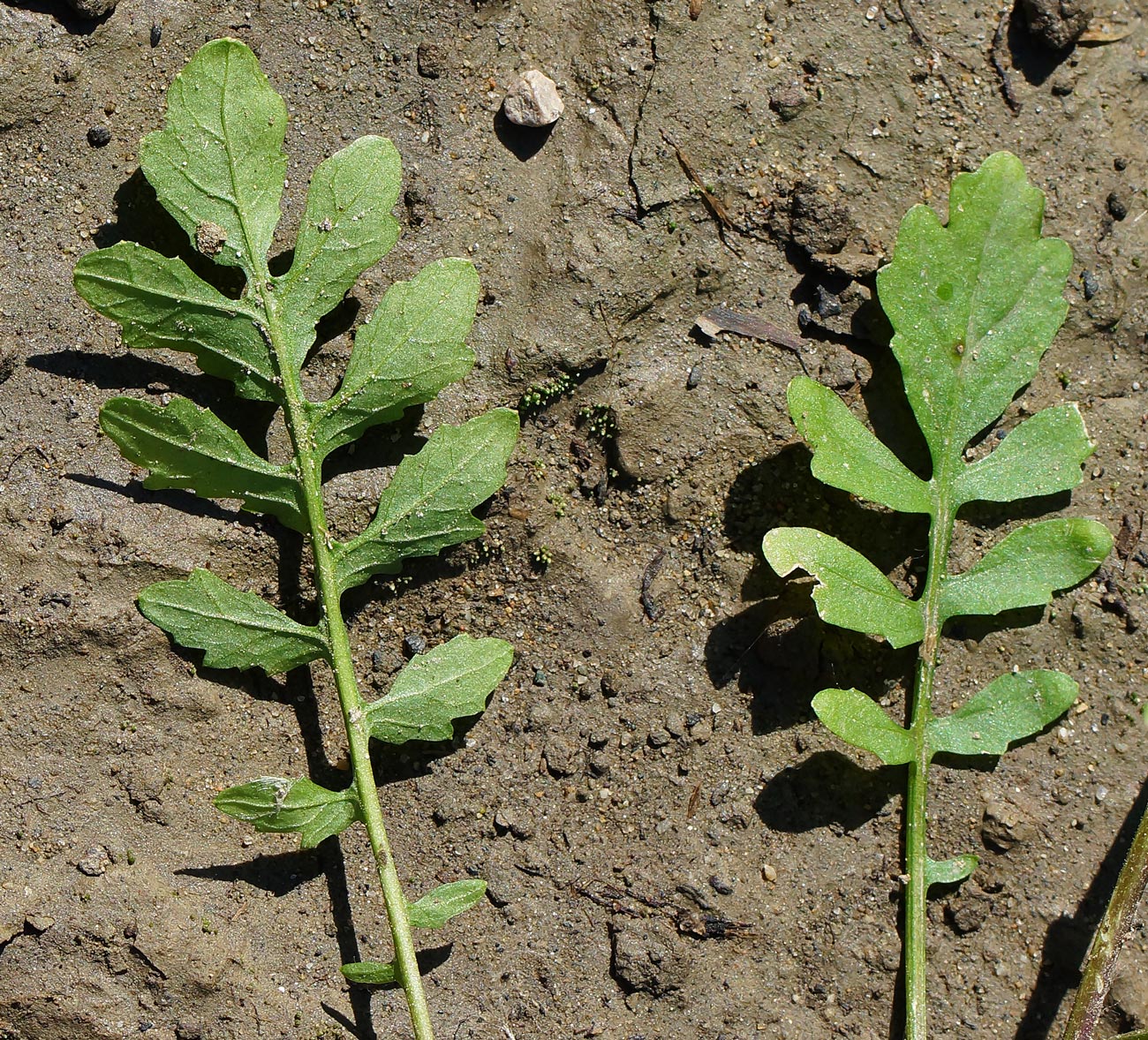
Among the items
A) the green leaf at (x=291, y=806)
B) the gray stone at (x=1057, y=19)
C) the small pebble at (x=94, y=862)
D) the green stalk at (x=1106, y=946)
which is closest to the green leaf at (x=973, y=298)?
the gray stone at (x=1057, y=19)

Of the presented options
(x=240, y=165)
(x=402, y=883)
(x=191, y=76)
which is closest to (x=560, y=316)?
(x=240, y=165)

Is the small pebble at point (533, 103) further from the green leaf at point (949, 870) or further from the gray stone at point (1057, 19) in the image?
the green leaf at point (949, 870)

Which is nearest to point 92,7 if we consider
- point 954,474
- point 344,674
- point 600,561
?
point 344,674

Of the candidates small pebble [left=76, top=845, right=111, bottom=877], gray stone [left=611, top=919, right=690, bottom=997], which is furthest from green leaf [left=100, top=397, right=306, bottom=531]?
gray stone [left=611, top=919, right=690, bottom=997]

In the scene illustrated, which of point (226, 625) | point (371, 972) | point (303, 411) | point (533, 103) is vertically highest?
point (533, 103)

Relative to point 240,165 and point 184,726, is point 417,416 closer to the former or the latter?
point 240,165

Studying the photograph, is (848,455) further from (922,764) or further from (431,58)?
(431,58)
